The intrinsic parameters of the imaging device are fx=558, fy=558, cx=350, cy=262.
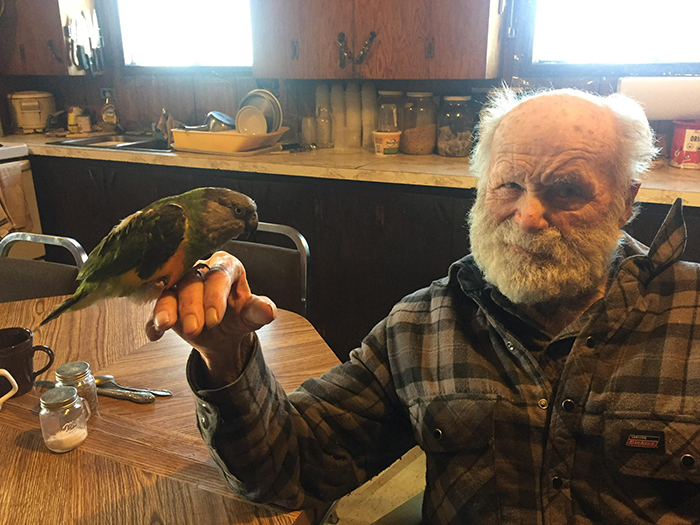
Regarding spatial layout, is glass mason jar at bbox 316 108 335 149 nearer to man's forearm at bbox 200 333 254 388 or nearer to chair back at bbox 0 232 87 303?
chair back at bbox 0 232 87 303

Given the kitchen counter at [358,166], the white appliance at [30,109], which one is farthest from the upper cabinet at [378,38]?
the white appliance at [30,109]

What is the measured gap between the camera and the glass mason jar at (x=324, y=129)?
9.65 ft

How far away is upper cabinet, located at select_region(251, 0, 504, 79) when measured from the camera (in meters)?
2.37

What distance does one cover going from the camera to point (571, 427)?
89cm

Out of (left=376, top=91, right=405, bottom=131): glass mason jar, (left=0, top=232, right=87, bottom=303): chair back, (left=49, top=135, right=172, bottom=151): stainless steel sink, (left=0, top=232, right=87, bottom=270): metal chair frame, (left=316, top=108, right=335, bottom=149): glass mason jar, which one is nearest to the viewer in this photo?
(left=0, top=232, right=87, bottom=303): chair back

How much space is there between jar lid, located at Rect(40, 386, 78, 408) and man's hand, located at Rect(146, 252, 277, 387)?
0.24 meters

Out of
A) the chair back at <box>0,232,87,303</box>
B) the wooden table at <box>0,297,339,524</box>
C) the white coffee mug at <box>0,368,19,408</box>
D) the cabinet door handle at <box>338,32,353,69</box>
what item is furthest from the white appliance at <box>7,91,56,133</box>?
the white coffee mug at <box>0,368,19,408</box>

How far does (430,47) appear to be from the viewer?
2.44 metres

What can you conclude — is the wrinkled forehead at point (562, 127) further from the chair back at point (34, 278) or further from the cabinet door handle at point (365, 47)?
the cabinet door handle at point (365, 47)

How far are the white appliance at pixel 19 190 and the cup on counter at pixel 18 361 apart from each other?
2.24 metres

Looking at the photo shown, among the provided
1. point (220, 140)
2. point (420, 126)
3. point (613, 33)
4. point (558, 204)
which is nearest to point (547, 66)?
point (613, 33)

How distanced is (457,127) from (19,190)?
2.36 meters

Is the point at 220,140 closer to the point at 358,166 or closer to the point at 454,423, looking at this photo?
the point at 358,166

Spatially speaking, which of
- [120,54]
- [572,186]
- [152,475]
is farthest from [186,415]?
[120,54]
